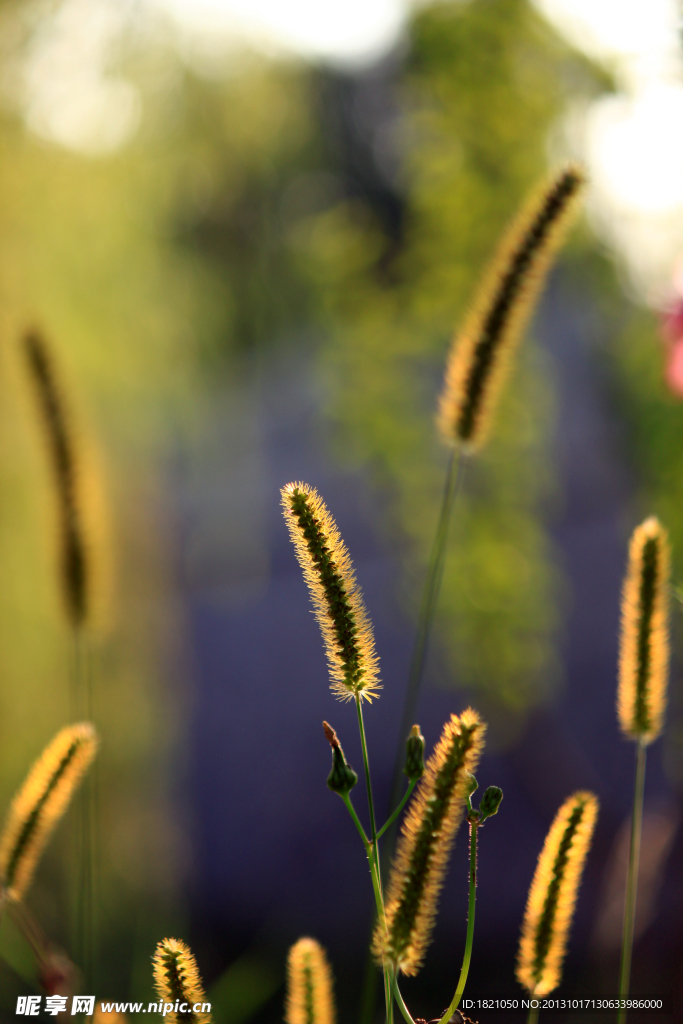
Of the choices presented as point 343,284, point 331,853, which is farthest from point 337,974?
point 343,284

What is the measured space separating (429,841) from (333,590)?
12cm

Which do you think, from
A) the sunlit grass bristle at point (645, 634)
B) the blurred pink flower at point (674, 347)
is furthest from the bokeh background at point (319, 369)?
the sunlit grass bristle at point (645, 634)

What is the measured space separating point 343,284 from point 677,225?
1.33m

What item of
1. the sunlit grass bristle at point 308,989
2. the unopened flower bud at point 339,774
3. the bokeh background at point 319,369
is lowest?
the sunlit grass bristle at point 308,989

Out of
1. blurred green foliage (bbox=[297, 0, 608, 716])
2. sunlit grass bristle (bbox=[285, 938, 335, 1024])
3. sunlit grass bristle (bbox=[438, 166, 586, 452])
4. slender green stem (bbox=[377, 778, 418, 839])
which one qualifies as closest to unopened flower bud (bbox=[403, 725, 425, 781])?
slender green stem (bbox=[377, 778, 418, 839])

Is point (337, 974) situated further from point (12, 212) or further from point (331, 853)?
point (12, 212)

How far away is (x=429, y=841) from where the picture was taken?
354 millimetres

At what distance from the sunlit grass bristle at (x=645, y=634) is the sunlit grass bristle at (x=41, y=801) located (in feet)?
1.02

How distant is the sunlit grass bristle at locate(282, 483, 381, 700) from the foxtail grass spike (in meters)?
0.39

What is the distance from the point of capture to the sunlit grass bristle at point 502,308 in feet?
1.94

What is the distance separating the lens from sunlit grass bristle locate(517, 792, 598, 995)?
0.39m

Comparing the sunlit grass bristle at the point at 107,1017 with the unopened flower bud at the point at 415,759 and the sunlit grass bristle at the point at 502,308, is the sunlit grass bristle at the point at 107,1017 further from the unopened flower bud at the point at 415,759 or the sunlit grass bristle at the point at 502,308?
the sunlit grass bristle at the point at 502,308

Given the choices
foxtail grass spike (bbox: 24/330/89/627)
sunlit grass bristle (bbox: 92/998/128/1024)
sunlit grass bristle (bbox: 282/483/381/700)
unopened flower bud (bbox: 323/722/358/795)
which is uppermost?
foxtail grass spike (bbox: 24/330/89/627)

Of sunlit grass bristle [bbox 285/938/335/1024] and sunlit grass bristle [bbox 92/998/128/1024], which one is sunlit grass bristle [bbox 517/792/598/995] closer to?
sunlit grass bristle [bbox 285/938/335/1024]
